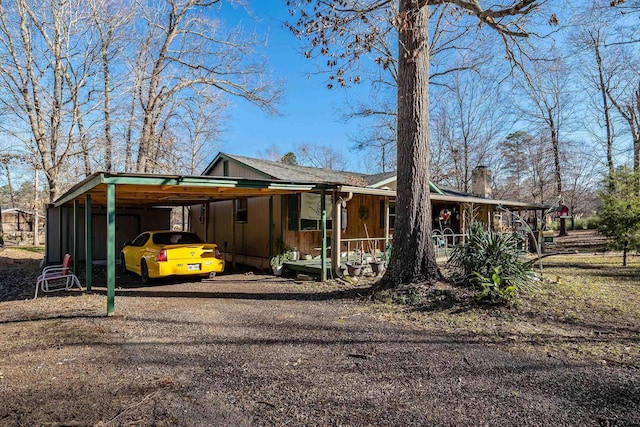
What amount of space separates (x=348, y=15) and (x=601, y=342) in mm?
7311

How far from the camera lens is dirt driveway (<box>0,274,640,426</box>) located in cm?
313

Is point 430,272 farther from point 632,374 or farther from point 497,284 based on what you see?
point 632,374

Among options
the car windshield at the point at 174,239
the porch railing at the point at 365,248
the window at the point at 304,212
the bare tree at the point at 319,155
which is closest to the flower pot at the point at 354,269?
the porch railing at the point at 365,248

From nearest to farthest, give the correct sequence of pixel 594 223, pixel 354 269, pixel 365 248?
pixel 354 269 → pixel 594 223 → pixel 365 248

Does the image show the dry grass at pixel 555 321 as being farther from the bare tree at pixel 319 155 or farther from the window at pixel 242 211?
the bare tree at pixel 319 155

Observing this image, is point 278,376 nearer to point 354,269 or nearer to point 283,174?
point 354,269

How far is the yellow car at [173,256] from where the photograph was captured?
9086mm

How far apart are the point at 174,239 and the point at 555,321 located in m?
8.42

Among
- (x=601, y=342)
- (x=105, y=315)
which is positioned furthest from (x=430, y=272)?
(x=105, y=315)

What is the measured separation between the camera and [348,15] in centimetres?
800

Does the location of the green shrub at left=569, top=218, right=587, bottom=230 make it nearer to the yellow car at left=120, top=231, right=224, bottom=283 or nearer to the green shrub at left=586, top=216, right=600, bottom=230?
the green shrub at left=586, top=216, right=600, bottom=230

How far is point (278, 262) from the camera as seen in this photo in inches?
439

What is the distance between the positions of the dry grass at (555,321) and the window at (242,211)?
759 cm

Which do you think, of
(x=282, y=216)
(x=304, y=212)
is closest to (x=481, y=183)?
(x=304, y=212)
